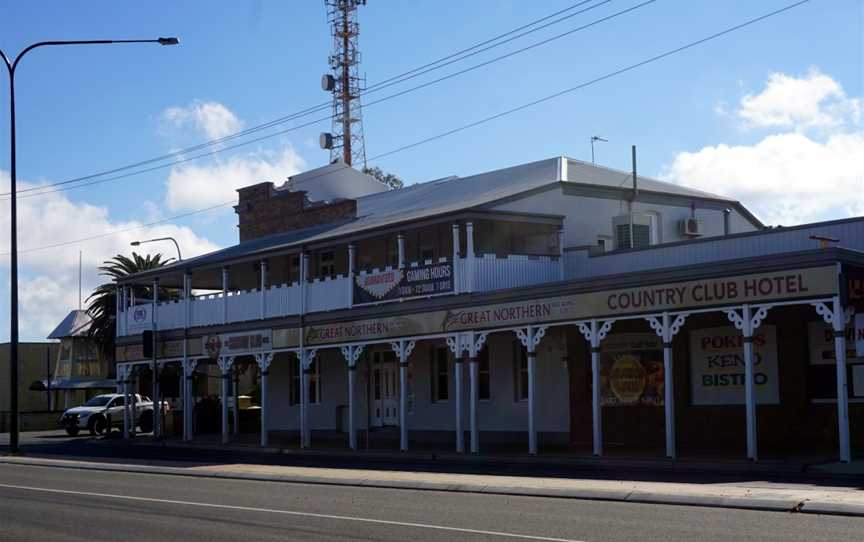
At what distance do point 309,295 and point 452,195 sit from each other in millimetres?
5578

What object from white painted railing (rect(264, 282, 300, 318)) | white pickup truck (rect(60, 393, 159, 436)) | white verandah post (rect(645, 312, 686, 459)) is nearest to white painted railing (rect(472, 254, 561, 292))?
white verandah post (rect(645, 312, 686, 459))

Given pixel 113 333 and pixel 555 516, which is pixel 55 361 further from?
pixel 555 516

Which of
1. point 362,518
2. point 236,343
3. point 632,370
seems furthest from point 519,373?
point 362,518

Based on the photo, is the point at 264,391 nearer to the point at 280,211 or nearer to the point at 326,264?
the point at 326,264

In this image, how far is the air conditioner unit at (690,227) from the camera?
34312 millimetres

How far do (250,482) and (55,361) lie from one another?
60153mm

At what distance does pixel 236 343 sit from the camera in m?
36.1

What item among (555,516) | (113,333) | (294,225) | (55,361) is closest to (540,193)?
(294,225)

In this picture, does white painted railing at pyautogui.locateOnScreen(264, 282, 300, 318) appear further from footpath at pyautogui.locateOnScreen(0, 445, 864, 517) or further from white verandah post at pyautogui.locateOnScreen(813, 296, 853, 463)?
white verandah post at pyautogui.locateOnScreen(813, 296, 853, 463)

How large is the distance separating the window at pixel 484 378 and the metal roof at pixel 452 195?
435 cm

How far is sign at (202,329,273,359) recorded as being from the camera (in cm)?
3503

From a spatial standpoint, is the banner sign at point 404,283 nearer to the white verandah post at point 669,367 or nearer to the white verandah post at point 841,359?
the white verandah post at point 669,367

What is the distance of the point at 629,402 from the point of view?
28109 mm

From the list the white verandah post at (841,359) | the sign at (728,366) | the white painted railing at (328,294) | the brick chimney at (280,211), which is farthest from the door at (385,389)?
the white verandah post at (841,359)
